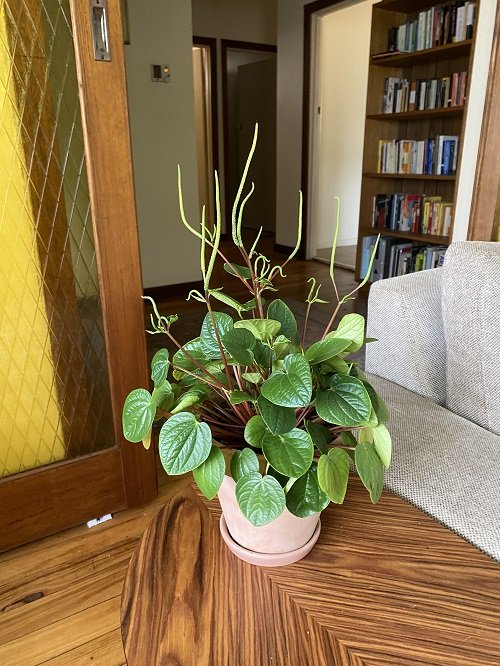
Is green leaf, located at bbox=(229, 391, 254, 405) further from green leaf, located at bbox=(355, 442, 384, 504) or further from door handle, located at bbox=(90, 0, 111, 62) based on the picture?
door handle, located at bbox=(90, 0, 111, 62)

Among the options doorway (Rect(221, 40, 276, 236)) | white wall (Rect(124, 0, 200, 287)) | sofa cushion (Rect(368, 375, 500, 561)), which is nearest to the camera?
sofa cushion (Rect(368, 375, 500, 561))

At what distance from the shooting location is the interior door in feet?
3.97

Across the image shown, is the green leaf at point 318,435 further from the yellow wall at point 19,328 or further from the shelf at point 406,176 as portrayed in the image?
the shelf at point 406,176

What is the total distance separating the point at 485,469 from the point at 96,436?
3.41ft

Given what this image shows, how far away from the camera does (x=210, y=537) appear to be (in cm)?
75

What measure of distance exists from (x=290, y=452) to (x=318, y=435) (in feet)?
0.22

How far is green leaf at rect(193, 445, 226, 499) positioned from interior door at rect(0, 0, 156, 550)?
85 centimetres

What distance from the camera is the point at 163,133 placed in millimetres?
3334

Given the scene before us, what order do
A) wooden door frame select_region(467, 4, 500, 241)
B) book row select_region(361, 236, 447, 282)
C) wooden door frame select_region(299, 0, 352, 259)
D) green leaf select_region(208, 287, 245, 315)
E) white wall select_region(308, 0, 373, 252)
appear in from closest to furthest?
green leaf select_region(208, 287, 245, 315) < wooden door frame select_region(467, 4, 500, 241) < book row select_region(361, 236, 447, 282) < wooden door frame select_region(299, 0, 352, 259) < white wall select_region(308, 0, 373, 252)

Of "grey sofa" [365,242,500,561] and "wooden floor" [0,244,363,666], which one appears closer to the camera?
"grey sofa" [365,242,500,561]

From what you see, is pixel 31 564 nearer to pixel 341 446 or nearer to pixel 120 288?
pixel 120 288

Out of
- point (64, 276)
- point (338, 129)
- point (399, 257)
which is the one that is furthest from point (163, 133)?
point (338, 129)

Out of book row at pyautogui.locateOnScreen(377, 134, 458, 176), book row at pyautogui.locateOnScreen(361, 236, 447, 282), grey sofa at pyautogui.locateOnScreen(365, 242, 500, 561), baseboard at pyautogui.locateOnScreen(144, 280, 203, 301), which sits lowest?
baseboard at pyautogui.locateOnScreen(144, 280, 203, 301)

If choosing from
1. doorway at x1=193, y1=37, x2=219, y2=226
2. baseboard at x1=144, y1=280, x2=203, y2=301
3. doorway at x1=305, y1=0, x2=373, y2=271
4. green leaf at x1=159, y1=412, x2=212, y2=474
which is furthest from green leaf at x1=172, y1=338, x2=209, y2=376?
doorway at x1=193, y1=37, x2=219, y2=226
